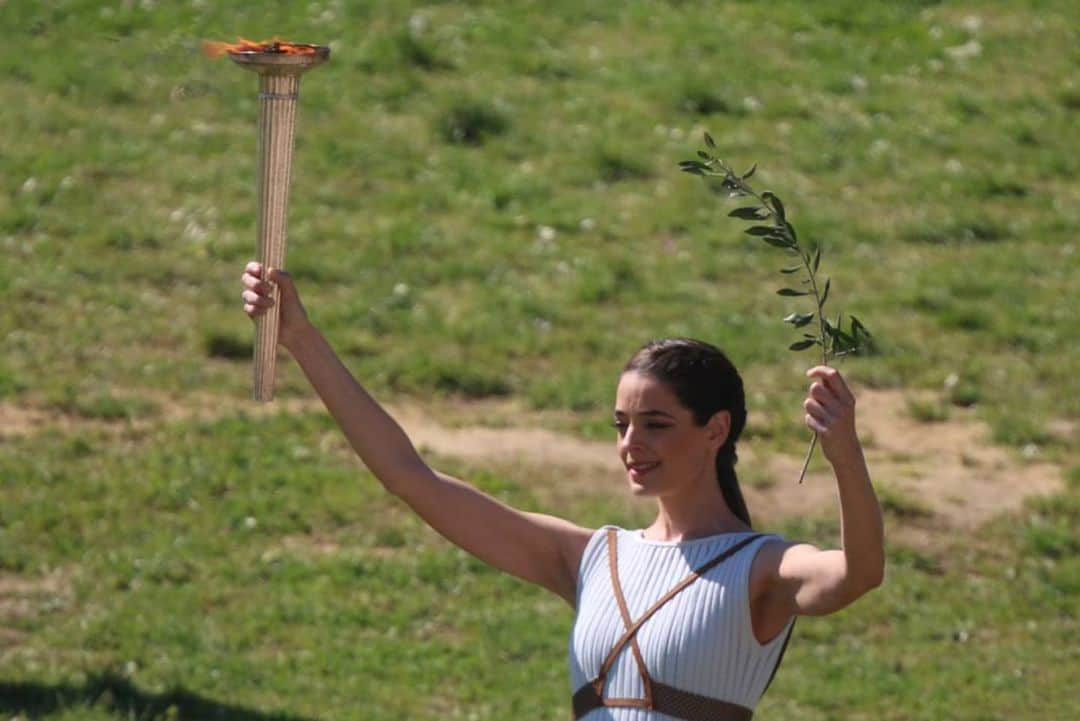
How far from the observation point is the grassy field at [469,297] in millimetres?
7832

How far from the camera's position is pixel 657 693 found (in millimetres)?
3584

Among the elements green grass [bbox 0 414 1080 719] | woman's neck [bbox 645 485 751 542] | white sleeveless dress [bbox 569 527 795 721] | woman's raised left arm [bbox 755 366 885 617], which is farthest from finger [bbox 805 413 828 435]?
green grass [bbox 0 414 1080 719]

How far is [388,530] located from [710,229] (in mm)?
4066

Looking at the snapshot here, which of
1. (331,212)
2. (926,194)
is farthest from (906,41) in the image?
(331,212)

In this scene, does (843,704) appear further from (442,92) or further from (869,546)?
(442,92)

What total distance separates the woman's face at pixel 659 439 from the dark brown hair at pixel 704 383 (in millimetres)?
19

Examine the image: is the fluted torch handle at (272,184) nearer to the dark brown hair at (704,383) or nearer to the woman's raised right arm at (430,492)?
the woman's raised right arm at (430,492)

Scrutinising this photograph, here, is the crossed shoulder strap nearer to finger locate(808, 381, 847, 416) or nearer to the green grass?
finger locate(808, 381, 847, 416)

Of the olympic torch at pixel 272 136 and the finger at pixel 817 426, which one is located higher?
the olympic torch at pixel 272 136

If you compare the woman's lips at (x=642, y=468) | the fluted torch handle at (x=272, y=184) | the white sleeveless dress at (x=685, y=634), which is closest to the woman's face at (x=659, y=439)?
the woman's lips at (x=642, y=468)

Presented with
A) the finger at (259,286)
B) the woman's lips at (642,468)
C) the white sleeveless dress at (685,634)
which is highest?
the finger at (259,286)

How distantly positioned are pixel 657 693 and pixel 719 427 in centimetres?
52

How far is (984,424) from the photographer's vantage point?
1035 cm

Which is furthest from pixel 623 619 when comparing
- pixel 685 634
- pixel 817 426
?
pixel 817 426
